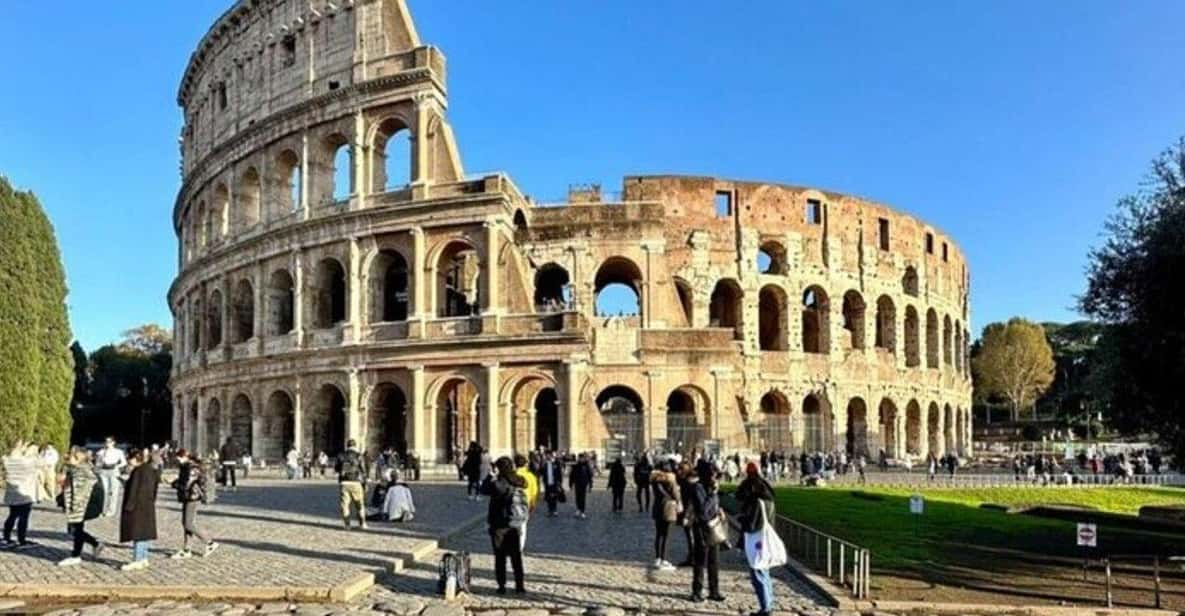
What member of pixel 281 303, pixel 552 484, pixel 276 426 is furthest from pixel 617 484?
pixel 281 303

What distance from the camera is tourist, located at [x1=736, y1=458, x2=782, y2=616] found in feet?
29.5

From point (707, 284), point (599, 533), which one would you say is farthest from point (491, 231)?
point (599, 533)

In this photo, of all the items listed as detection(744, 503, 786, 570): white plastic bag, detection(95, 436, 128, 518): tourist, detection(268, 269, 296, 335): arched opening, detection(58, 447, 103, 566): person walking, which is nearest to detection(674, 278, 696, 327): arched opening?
detection(268, 269, 296, 335): arched opening

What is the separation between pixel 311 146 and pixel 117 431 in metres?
40.4

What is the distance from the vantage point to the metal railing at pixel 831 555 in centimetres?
1017

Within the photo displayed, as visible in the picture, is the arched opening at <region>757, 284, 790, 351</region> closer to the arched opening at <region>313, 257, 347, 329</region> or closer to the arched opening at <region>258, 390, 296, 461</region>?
the arched opening at <region>313, 257, 347, 329</region>

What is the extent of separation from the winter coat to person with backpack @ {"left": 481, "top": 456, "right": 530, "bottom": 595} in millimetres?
3910

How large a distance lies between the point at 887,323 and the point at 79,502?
39094 millimetres

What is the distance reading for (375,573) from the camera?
11.1 meters

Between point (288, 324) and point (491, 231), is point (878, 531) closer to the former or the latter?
point (491, 231)

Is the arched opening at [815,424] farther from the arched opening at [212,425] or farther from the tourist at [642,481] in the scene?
the arched opening at [212,425]

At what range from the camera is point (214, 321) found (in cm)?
4316

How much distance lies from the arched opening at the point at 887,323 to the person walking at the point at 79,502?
124 ft

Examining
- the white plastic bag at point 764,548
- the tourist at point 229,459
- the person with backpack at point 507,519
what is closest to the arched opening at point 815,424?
the tourist at point 229,459
